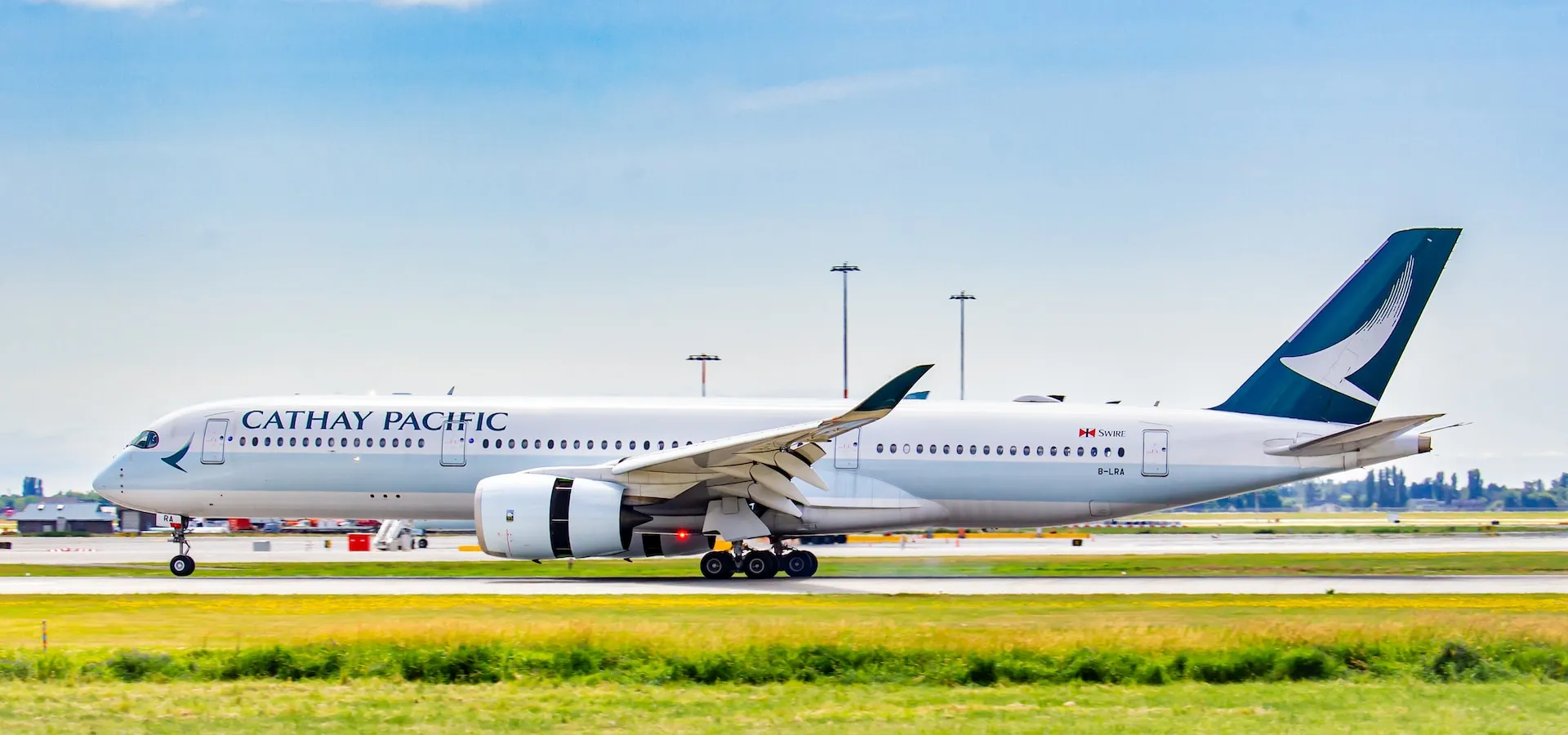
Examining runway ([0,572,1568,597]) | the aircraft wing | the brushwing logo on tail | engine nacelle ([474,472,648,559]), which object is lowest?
runway ([0,572,1568,597])

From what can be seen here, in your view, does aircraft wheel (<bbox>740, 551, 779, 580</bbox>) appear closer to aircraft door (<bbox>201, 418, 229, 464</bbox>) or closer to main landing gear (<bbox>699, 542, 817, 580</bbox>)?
main landing gear (<bbox>699, 542, 817, 580</bbox>)

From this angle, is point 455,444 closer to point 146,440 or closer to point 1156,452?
point 146,440

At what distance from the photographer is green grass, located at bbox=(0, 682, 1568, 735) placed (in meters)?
11.5

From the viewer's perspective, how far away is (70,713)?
11.9 metres

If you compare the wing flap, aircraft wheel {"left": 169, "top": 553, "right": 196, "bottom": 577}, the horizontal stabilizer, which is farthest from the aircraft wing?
the horizontal stabilizer

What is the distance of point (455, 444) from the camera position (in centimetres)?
3034

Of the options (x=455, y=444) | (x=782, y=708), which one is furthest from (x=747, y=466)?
(x=782, y=708)

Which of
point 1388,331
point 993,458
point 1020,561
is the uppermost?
point 1388,331

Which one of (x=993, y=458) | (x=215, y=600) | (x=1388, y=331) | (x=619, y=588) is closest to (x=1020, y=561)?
(x=993, y=458)

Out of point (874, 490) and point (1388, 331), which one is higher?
point (1388, 331)

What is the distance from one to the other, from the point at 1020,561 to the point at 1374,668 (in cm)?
2228

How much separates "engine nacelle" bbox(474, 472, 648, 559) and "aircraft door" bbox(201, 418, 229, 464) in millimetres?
6908

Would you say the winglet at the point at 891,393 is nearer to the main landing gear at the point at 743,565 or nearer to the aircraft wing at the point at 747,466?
the aircraft wing at the point at 747,466

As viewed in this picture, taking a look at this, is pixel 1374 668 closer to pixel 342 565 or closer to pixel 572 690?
pixel 572 690
